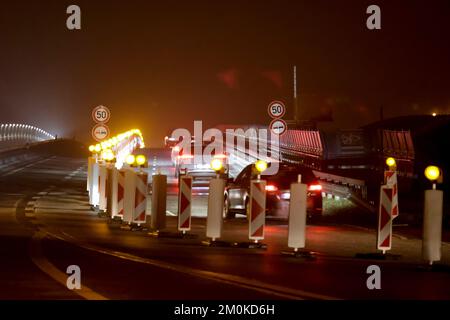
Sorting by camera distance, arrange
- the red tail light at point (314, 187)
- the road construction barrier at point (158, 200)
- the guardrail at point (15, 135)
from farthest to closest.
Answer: the guardrail at point (15, 135) → the red tail light at point (314, 187) → the road construction barrier at point (158, 200)

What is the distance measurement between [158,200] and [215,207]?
273cm

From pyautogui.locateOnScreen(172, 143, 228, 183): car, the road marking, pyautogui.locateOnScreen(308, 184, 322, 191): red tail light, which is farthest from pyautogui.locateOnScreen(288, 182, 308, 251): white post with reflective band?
pyautogui.locateOnScreen(172, 143, 228, 183): car

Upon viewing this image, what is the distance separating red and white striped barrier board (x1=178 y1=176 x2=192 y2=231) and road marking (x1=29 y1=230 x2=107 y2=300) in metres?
2.54

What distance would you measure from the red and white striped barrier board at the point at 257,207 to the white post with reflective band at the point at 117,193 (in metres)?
5.24

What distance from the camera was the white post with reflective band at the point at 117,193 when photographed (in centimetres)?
2306

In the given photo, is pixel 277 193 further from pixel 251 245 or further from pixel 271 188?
pixel 251 245

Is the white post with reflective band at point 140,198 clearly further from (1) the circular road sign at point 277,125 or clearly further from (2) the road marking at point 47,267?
(1) the circular road sign at point 277,125

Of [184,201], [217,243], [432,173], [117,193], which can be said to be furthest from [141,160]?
[432,173]

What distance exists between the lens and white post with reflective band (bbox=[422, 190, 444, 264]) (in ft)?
49.4

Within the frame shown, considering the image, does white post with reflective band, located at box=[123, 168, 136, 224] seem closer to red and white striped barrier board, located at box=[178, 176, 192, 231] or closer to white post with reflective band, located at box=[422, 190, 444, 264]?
red and white striped barrier board, located at box=[178, 176, 192, 231]

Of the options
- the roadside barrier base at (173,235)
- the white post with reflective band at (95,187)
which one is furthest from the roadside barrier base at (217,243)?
the white post with reflective band at (95,187)
